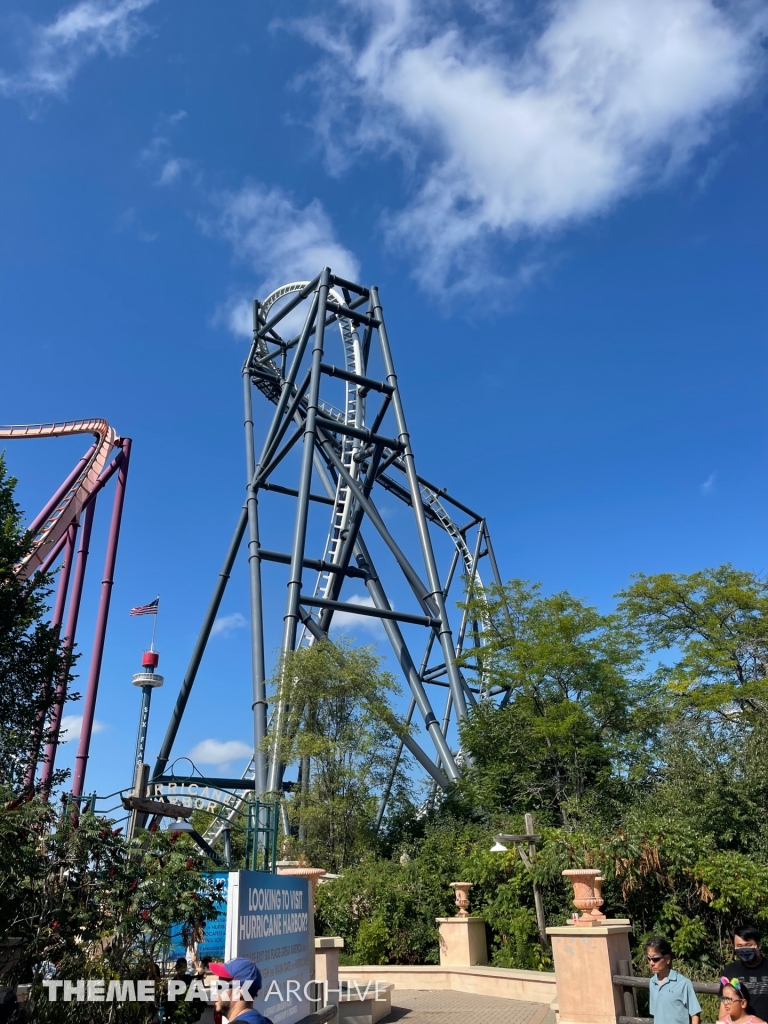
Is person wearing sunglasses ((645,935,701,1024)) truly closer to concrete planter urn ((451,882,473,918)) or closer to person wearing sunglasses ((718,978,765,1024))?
person wearing sunglasses ((718,978,765,1024))

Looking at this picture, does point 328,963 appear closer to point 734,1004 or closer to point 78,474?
point 734,1004

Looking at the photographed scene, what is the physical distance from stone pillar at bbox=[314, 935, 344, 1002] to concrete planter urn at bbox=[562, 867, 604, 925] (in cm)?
244

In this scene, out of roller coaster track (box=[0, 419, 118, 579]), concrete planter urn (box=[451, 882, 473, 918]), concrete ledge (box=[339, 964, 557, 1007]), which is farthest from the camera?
roller coaster track (box=[0, 419, 118, 579])

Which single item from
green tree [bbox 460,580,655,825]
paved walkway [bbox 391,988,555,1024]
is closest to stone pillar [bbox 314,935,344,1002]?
paved walkway [bbox 391,988,555,1024]

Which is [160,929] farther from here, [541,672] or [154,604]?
[154,604]

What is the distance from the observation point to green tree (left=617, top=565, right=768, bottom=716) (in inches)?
708

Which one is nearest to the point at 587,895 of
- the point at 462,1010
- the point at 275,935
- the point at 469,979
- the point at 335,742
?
the point at 462,1010

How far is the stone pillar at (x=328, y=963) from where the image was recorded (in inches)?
312

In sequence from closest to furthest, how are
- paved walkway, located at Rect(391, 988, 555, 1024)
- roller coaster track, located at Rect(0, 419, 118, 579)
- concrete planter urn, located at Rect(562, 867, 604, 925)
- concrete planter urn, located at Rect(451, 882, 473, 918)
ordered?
1. concrete planter urn, located at Rect(562, 867, 604, 925)
2. paved walkway, located at Rect(391, 988, 555, 1024)
3. concrete planter urn, located at Rect(451, 882, 473, 918)
4. roller coaster track, located at Rect(0, 419, 118, 579)

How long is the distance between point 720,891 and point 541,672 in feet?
21.7

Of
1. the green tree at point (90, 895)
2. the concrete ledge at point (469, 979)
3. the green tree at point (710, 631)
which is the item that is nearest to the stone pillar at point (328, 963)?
the green tree at point (90, 895)

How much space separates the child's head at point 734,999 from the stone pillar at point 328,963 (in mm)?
4955

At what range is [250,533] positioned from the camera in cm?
2112

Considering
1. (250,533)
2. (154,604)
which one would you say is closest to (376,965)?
(250,533)
